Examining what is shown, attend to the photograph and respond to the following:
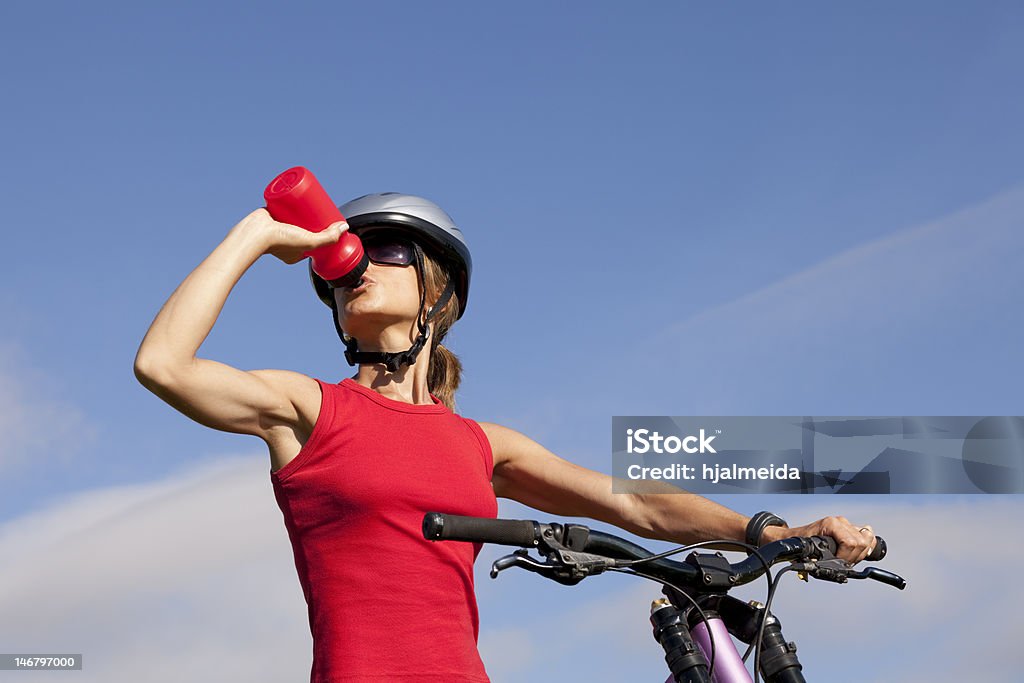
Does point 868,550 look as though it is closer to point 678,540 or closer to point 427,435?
point 678,540

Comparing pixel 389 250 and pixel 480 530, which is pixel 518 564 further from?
pixel 389 250

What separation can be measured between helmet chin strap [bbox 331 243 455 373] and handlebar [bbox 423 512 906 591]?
2051 millimetres

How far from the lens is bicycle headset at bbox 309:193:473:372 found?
15.8ft

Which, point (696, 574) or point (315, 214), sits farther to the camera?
point (315, 214)

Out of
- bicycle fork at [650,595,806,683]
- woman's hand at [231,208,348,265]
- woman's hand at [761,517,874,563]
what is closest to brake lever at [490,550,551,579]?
bicycle fork at [650,595,806,683]

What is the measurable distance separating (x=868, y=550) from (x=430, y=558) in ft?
5.10

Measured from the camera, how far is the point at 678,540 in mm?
4570

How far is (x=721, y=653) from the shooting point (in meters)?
3.25

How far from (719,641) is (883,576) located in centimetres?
65

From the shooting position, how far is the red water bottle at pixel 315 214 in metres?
4.30

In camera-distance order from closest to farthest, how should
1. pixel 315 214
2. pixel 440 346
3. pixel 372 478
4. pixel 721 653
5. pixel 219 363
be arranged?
pixel 721 653, pixel 219 363, pixel 372 478, pixel 315 214, pixel 440 346

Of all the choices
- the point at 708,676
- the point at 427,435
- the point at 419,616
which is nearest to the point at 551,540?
the point at 708,676

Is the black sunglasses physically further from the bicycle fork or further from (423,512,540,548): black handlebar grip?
(423,512,540,548): black handlebar grip

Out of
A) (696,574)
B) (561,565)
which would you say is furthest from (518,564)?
(696,574)
